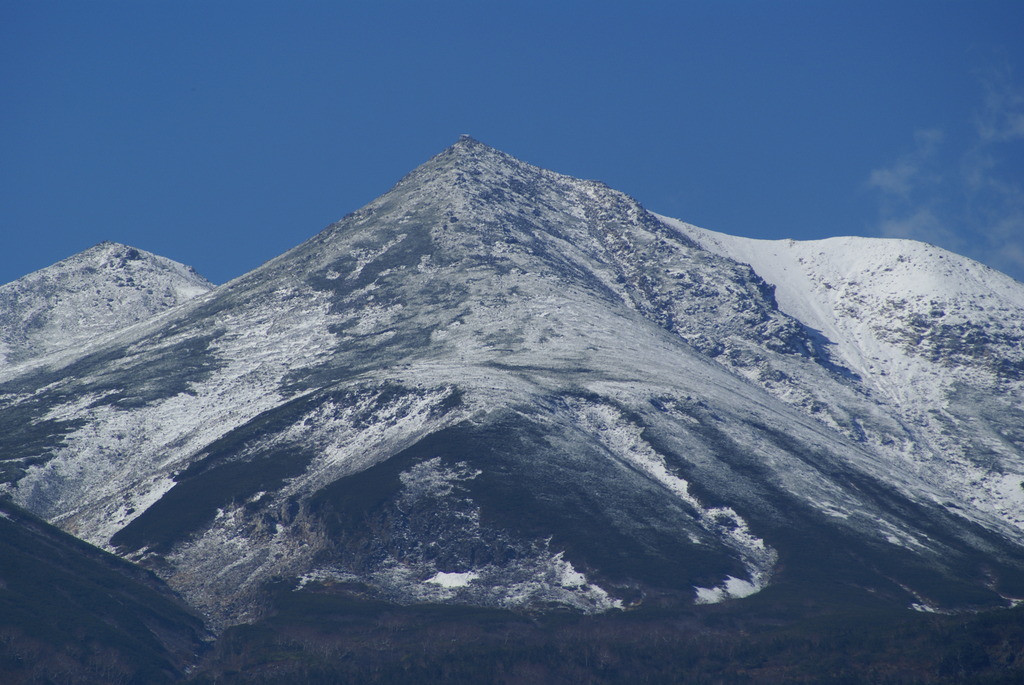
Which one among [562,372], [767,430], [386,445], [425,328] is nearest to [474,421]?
[386,445]

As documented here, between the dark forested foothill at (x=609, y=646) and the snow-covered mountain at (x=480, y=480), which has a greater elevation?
the snow-covered mountain at (x=480, y=480)

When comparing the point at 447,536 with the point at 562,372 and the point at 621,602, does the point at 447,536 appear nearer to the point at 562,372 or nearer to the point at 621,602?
the point at 621,602

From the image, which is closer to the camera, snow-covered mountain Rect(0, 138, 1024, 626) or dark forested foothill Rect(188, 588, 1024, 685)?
dark forested foothill Rect(188, 588, 1024, 685)

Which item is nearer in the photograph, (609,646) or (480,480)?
(609,646)

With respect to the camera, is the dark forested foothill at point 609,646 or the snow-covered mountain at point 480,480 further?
the snow-covered mountain at point 480,480

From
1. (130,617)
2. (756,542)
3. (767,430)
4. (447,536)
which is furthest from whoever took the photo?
(767,430)

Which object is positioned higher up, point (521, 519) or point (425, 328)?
point (425, 328)

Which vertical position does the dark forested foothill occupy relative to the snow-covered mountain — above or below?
below

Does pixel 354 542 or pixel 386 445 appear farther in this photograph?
pixel 386 445

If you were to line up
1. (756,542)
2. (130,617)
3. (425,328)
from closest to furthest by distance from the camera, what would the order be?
(130,617)
(756,542)
(425,328)

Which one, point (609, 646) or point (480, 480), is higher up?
point (480, 480)

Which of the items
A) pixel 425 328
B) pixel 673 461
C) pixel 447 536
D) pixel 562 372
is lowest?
pixel 447 536
